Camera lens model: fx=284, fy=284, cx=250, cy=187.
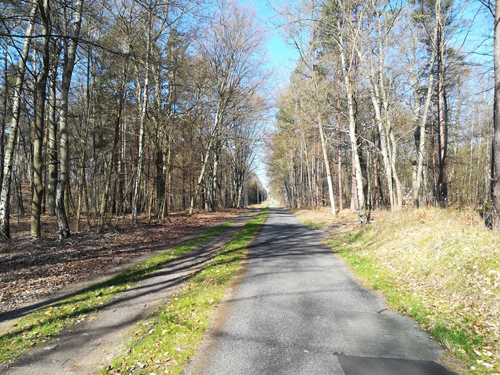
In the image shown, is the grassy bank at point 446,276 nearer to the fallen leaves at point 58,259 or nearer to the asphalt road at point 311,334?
the asphalt road at point 311,334

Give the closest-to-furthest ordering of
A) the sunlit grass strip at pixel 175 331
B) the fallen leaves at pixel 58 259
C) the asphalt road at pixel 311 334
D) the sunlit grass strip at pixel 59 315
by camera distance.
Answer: the asphalt road at pixel 311 334 < the sunlit grass strip at pixel 175 331 < the sunlit grass strip at pixel 59 315 < the fallen leaves at pixel 58 259

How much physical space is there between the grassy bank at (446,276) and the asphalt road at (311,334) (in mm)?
377

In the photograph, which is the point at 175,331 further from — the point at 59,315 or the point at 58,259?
the point at 58,259

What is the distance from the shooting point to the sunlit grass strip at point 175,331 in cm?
353

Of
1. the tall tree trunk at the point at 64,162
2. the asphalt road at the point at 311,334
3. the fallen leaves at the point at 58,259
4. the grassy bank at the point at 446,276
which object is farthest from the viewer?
the tall tree trunk at the point at 64,162

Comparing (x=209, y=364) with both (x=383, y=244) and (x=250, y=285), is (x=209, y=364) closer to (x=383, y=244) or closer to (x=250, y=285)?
(x=250, y=285)

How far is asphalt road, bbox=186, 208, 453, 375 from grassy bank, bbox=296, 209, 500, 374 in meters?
0.38

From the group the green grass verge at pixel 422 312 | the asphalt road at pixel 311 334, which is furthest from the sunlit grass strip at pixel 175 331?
the green grass verge at pixel 422 312

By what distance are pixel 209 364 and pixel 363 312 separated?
283cm

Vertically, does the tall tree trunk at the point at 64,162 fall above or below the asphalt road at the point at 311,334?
above

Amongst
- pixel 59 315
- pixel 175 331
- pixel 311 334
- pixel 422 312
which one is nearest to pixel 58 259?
pixel 59 315

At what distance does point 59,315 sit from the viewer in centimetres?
507

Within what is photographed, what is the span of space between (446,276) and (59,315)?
747 cm

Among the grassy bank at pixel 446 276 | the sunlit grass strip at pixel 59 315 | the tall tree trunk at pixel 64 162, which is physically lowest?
the sunlit grass strip at pixel 59 315
